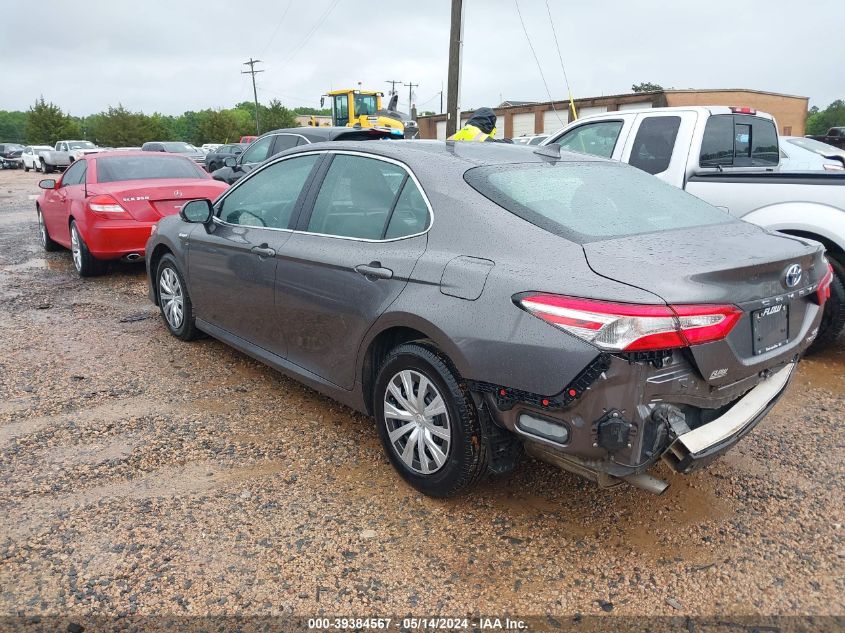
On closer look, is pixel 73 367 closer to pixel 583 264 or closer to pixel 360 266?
pixel 360 266

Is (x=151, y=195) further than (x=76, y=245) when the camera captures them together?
No

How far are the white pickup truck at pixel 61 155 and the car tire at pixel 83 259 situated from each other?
27679 millimetres

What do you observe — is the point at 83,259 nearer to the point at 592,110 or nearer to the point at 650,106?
the point at 592,110

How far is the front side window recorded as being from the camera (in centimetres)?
331

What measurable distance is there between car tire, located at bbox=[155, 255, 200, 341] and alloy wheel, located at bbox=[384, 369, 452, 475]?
2.60 meters

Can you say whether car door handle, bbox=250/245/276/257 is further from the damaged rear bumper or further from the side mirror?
the damaged rear bumper

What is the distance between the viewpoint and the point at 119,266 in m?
8.84

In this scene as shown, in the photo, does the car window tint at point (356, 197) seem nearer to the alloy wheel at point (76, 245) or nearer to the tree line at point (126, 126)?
the alloy wheel at point (76, 245)

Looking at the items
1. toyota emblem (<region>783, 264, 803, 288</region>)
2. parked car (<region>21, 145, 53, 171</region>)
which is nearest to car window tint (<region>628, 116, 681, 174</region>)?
toyota emblem (<region>783, 264, 803, 288</region>)

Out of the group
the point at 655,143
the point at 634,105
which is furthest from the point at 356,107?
the point at 655,143

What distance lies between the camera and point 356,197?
3541mm

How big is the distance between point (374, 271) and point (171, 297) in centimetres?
293

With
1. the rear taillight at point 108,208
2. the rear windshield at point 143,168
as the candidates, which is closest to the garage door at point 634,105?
the rear windshield at point 143,168

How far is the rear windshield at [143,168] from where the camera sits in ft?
26.2
